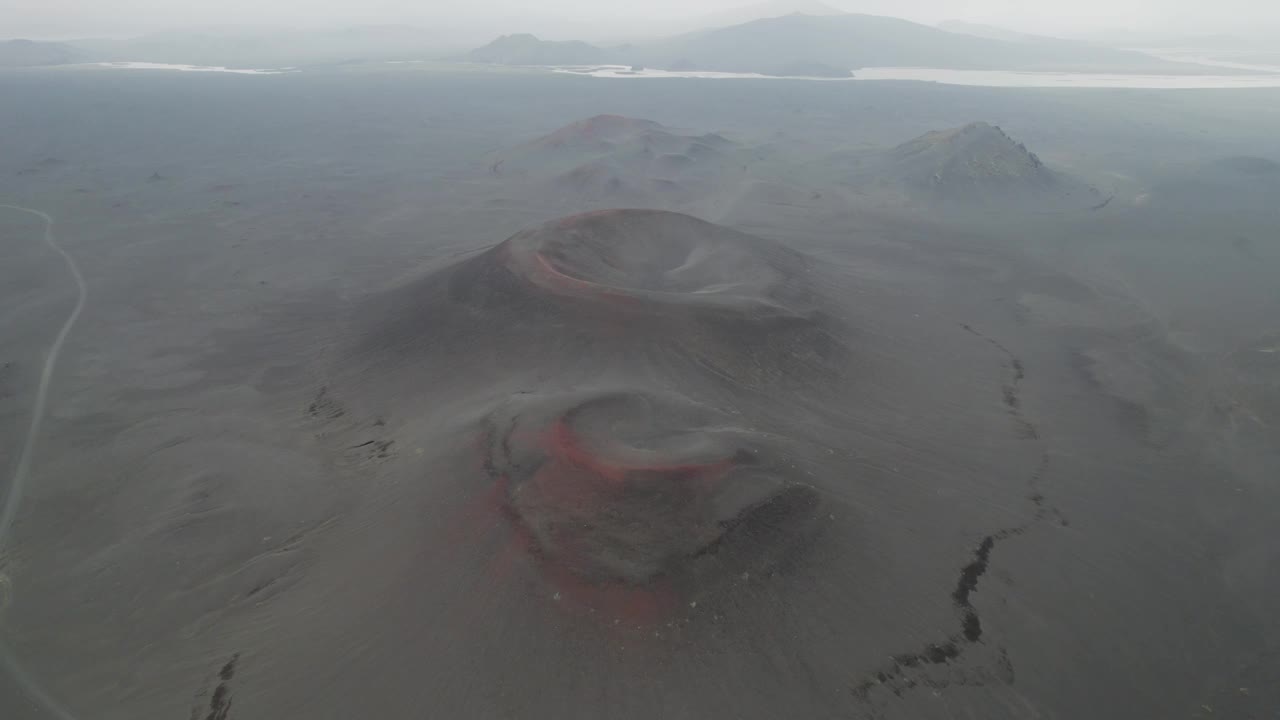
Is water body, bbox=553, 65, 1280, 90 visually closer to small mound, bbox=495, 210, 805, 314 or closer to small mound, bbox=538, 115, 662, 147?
small mound, bbox=538, 115, 662, 147

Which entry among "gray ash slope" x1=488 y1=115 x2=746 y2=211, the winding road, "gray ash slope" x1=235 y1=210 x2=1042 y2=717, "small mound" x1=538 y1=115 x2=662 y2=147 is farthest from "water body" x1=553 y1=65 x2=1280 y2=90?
"gray ash slope" x1=235 y1=210 x2=1042 y2=717

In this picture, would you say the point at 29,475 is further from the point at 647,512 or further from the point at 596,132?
the point at 596,132

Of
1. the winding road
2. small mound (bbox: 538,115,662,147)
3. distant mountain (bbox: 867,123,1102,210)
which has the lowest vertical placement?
the winding road

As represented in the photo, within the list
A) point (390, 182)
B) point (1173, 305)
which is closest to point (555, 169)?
point (390, 182)

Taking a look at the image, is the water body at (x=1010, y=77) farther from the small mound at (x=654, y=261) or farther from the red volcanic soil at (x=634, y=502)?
the red volcanic soil at (x=634, y=502)

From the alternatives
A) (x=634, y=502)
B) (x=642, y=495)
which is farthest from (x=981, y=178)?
(x=634, y=502)

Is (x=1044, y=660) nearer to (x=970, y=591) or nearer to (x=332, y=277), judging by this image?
(x=970, y=591)

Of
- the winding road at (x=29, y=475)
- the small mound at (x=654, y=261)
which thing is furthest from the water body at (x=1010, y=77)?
the winding road at (x=29, y=475)
